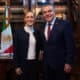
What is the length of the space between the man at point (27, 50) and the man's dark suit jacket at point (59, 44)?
303 mm

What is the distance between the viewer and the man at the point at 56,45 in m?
4.46

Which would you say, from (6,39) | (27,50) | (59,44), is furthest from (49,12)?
(6,39)

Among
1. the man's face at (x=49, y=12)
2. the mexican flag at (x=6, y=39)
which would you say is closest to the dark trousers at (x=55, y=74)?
the man's face at (x=49, y=12)

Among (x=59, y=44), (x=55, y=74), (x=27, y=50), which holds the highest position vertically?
→ (x=59, y=44)

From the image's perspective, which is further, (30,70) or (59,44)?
(30,70)

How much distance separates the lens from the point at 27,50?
189 inches

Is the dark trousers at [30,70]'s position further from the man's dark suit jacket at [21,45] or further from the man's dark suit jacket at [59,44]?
the man's dark suit jacket at [59,44]

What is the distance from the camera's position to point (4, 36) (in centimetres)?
562

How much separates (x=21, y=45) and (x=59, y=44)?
2.02ft

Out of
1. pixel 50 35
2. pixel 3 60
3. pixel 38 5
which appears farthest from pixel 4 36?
pixel 50 35

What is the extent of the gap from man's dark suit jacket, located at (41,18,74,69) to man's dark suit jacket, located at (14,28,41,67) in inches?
13.3

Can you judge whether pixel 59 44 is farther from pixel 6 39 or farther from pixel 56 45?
pixel 6 39

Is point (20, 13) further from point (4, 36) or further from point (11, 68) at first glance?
point (11, 68)

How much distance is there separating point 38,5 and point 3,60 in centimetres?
102
